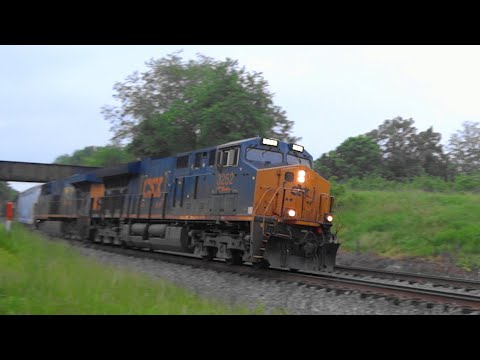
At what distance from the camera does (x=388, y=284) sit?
1041 centimetres

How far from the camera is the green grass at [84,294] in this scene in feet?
17.5

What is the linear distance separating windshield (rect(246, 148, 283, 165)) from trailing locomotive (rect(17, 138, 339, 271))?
3 centimetres

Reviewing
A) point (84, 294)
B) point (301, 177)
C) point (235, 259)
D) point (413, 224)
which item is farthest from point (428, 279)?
point (84, 294)

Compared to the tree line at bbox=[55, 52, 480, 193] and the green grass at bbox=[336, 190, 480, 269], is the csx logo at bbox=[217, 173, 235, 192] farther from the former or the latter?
the tree line at bbox=[55, 52, 480, 193]

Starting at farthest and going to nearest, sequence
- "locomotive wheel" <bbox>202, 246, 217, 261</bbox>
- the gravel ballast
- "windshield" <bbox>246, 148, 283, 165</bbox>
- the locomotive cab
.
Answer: "locomotive wheel" <bbox>202, 246, 217, 261</bbox> → "windshield" <bbox>246, 148, 283, 165</bbox> → the locomotive cab → the gravel ballast

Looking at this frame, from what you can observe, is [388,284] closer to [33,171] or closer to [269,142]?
[269,142]

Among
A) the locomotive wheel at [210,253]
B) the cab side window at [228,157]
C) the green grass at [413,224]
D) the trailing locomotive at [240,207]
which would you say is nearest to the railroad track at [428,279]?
the green grass at [413,224]

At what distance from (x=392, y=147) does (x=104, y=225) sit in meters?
29.0

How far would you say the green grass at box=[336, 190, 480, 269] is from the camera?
16000mm

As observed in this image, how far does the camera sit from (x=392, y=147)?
137 feet

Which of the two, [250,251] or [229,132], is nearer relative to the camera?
[250,251]

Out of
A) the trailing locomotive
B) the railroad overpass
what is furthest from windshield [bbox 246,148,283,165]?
the railroad overpass
